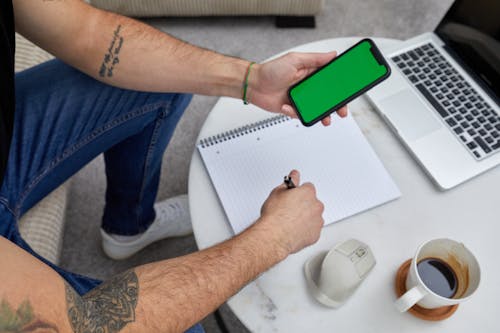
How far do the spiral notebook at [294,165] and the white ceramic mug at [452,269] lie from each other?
15 centimetres

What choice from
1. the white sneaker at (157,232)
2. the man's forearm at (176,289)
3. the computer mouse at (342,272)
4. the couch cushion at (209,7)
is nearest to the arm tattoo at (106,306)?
the man's forearm at (176,289)

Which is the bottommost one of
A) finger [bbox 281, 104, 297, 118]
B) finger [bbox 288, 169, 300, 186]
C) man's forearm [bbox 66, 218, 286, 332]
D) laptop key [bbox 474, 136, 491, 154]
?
laptop key [bbox 474, 136, 491, 154]

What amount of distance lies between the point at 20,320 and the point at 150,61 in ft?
1.69

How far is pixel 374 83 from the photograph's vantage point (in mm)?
779

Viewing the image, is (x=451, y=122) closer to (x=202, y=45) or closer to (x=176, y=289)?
(x=176, y=289)

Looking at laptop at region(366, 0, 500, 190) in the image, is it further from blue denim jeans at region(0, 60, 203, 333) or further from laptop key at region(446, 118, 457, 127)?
blue denim jeans at region(0, 60, 203, 333)

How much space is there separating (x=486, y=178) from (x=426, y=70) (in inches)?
9.7

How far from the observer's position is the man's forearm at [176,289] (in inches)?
25.0

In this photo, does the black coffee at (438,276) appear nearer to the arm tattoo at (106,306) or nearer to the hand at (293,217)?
the hand at (293,217)

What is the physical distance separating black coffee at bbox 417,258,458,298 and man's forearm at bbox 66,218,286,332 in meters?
0.22

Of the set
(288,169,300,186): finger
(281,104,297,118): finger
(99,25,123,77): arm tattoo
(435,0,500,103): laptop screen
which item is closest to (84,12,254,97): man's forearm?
(99,25,123,77): arm tattoo

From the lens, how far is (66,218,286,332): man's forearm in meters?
0.63

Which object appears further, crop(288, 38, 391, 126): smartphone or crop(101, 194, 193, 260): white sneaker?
crop(101, 194, 193, 260): white sneaker

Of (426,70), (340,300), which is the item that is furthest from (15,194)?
(426,70)
